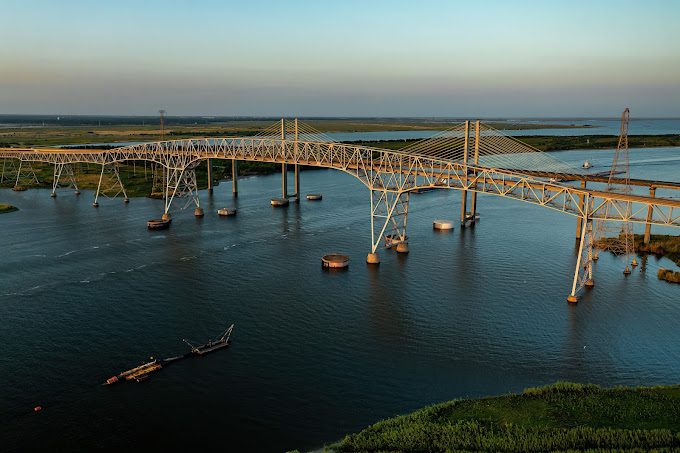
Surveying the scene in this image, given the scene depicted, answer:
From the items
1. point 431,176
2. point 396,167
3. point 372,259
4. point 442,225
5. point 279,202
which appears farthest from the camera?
point 279,202

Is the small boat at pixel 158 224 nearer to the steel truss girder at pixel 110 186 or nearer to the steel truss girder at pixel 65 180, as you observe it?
the steel truss girder at pixel 110 186

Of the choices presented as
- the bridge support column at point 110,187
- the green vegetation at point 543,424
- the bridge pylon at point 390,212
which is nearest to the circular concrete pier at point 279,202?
the bridge support column at point 110,187

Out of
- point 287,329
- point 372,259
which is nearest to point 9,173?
point 372,259

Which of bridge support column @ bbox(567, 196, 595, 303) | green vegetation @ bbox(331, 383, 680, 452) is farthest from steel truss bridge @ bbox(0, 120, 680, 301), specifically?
green vegetation @ bbox(331, 383, 680, 452)

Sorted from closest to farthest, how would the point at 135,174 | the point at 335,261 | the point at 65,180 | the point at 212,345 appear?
the point at 212,345 → the point at 335,261 → the point at 65,180 → the point at 135,174

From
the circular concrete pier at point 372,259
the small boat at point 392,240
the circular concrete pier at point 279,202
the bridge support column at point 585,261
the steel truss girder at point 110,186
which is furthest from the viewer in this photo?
the steel truss girder at point 110,186

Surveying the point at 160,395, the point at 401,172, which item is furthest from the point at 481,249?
the point at 160,395

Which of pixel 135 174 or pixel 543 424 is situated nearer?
pixel 543 424

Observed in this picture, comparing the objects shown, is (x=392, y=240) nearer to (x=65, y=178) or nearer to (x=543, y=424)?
(x=543, y=424)
